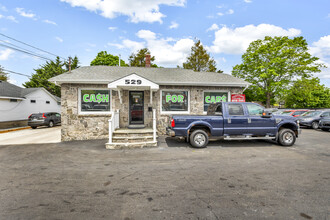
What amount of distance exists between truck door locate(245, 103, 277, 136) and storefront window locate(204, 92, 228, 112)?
3.07 metres

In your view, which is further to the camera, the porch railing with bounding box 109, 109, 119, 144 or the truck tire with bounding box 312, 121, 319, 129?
the truck tire with bounding box 312, 121, 319, 129

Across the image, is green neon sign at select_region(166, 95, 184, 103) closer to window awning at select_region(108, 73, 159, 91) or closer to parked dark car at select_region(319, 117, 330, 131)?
window awning at select_region(108, 73, 159, 91)

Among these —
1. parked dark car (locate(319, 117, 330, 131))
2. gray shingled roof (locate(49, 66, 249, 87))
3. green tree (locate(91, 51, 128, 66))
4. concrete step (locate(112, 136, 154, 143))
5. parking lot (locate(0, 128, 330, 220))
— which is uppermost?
green tree (locate(91, 51, 128, 66))

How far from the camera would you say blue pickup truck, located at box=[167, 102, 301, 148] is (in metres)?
7.07

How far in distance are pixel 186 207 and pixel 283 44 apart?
27.8 m

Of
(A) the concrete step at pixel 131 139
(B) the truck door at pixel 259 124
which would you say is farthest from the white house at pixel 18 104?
(B) the truck door at pixel 259 124

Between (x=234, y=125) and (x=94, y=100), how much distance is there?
7759 mm

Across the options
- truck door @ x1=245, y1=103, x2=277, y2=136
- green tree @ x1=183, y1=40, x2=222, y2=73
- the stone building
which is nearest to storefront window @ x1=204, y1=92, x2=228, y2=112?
the stone building

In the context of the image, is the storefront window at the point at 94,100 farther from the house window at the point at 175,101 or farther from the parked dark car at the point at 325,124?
the parked dark car at the point at 325,124

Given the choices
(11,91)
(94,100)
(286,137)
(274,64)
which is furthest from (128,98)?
(274,64)

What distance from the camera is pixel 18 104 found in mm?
17578

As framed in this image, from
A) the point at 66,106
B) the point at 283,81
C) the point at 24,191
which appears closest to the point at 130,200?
the point at 24,191

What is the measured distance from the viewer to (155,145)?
753cm

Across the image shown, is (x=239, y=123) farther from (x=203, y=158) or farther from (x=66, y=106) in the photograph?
(x=66, y=106)
